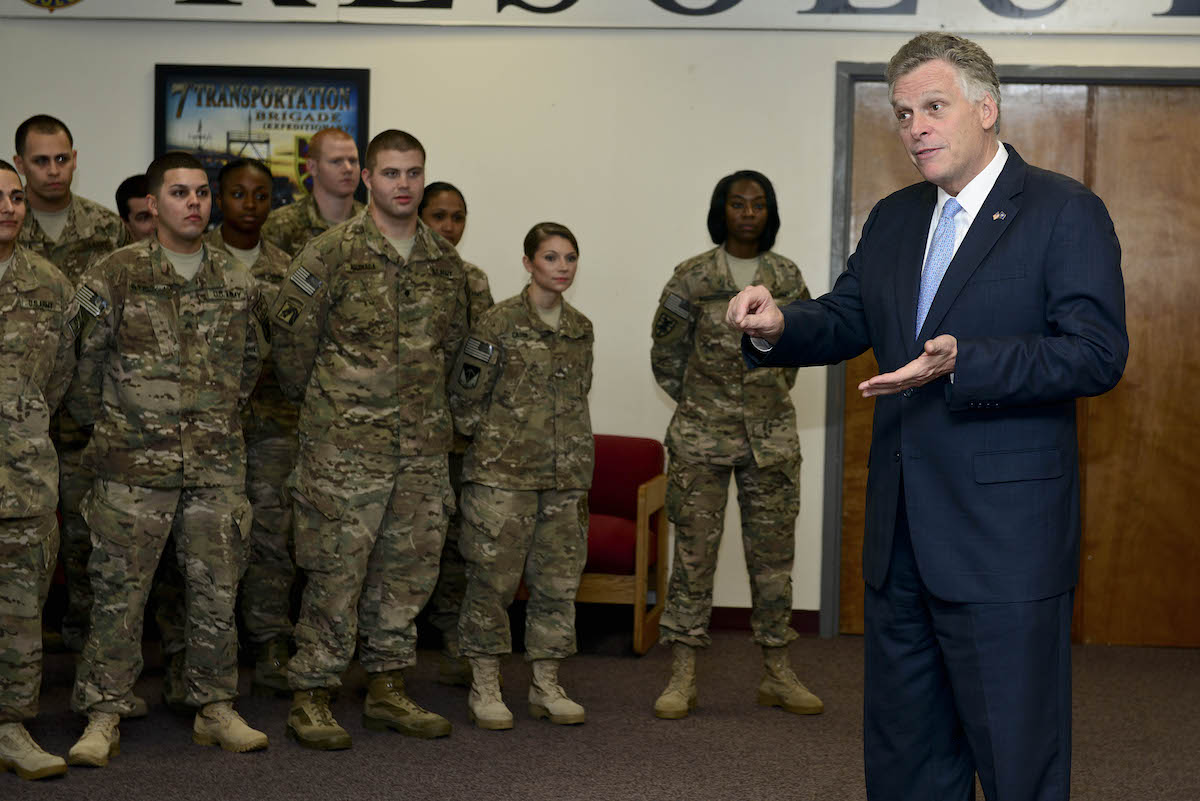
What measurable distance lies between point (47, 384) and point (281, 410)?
99 cm

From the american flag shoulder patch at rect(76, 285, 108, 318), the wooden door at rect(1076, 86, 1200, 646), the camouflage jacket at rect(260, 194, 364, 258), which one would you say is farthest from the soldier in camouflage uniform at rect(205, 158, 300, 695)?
the wooden door at rect(1076, 86, 1200, 646)

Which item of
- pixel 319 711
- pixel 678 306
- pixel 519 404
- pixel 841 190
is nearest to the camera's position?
pixel 319 711

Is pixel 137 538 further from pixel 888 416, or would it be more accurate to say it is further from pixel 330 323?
pixel 888 416

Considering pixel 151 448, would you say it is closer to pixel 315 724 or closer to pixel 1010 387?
pixel 315 724

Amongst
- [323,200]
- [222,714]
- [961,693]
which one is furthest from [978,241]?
[323,200]

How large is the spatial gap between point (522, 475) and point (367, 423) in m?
0.56

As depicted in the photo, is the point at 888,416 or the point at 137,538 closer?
the point at 888,416

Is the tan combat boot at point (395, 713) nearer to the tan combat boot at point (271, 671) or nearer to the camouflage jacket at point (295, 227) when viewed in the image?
the tan combat boot at point (271, 671)

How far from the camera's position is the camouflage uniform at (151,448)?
3562 millimetres

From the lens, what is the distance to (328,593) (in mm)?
3834

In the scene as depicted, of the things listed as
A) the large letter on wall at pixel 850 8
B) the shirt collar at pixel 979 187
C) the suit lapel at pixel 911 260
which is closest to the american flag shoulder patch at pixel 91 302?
the suit lapel at pixel 911 260

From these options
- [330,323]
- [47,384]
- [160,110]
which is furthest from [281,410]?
[160,110]

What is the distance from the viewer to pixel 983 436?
6.78 ft

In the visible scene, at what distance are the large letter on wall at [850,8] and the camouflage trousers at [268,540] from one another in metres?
2.87
